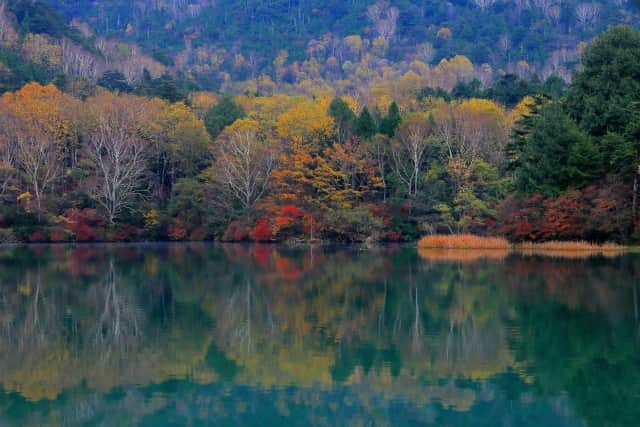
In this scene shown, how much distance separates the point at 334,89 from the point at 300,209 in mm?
53274

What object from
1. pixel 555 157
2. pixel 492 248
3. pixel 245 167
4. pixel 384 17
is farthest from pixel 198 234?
pixel 384 17

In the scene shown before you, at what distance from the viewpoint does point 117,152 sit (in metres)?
51.8

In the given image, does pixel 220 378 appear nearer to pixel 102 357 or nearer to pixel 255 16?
pixel 102 357

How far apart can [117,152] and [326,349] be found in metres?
41.1

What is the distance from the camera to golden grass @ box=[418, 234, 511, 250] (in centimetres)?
3878

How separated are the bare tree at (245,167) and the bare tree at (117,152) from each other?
5.73 m

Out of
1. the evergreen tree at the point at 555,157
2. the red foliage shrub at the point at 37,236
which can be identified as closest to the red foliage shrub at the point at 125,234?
the red foliage shrub at the point at 37,236

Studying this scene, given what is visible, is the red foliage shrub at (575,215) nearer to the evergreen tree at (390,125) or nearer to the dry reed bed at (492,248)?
the dry reed bed at (492,248)

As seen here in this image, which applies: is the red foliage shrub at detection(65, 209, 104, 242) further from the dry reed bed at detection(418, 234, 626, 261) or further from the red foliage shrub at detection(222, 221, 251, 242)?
the dry reed bed at detection(418, 234, 626, 261)

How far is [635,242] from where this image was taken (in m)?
35.2

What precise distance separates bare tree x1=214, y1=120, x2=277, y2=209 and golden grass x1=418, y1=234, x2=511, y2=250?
1370 centimetres

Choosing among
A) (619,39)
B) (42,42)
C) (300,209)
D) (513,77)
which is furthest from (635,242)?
(42,42)

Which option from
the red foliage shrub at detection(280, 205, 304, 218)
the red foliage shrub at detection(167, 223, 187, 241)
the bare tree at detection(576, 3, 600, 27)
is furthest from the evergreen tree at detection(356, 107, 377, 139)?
the bare tree at detection(576, 3, 600, 27)

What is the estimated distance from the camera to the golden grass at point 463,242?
127ft
